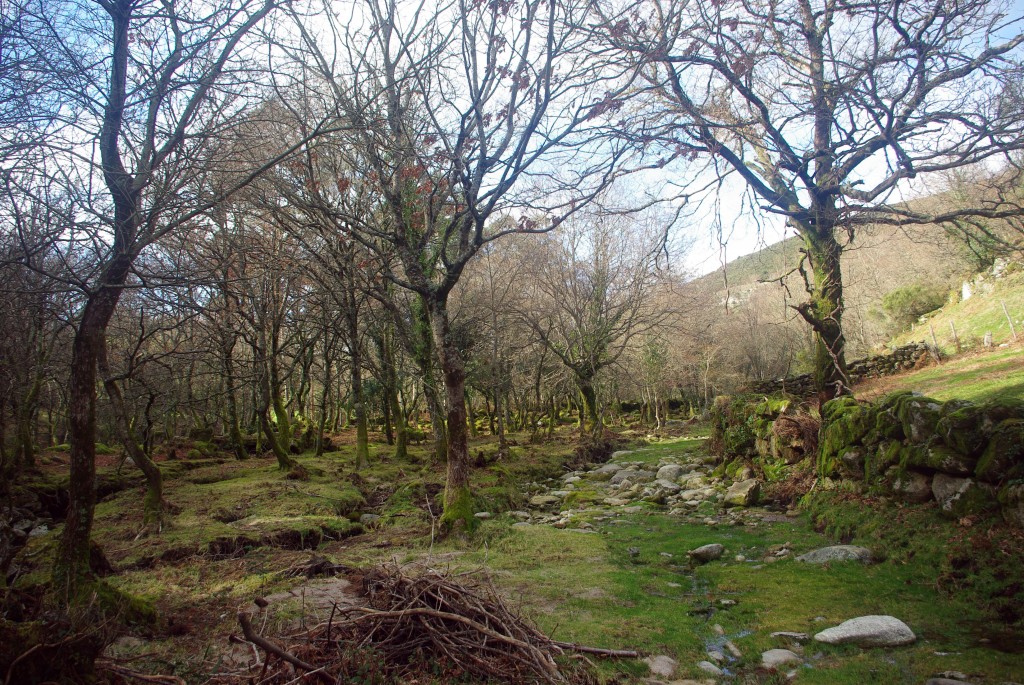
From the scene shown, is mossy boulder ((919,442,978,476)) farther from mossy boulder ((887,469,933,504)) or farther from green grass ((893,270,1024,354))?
green grass ((893,270,1024,354))

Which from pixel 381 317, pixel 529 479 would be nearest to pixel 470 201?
pixel 529 479

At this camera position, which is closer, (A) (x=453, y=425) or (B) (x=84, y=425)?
(B) (x=84, y=425)

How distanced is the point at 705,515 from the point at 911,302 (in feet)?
107

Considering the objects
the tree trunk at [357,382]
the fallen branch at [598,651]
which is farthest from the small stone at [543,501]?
the fallen branch at [598,651]

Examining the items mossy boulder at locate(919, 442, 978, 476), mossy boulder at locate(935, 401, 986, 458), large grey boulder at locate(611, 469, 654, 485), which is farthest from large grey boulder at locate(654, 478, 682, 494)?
mossy boulder at locate(935, 401, 986, 458)

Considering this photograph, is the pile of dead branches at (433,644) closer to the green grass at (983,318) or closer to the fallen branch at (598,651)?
the fallen branch at (598,651)

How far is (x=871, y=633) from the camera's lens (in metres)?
4.32

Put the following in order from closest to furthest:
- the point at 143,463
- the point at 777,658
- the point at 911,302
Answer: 1. the point at 777,658
2. the point at 143,463
3. the point at 911,302

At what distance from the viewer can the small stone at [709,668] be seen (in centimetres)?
407

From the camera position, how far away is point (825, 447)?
31.0ft

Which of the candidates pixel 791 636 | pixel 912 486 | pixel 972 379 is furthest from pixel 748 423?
pixel 791 636

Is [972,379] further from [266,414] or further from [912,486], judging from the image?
[266,414]

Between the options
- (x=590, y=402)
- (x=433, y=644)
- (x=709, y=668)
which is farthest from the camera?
(x=590, y=402)

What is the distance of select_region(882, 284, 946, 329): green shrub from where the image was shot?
110 feet
